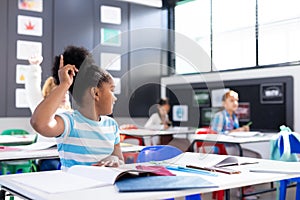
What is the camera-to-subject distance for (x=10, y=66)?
5.27m

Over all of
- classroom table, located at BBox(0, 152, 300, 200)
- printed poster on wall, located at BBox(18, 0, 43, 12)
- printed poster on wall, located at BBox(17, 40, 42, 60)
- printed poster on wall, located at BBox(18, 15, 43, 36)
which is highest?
printed poster on wall, located at BBox(18, 0, 43, 12)

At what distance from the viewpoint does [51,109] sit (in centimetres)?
124

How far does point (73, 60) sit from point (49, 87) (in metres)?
1.37

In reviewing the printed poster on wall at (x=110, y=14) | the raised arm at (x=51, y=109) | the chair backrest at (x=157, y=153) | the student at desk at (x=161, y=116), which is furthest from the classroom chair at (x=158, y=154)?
the printed poster on wall at (x=110, y=14)

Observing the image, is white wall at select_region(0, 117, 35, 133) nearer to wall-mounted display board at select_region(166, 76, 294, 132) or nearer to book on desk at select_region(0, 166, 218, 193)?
wall-mounted display board at select_region(166, 76, 294, 132)

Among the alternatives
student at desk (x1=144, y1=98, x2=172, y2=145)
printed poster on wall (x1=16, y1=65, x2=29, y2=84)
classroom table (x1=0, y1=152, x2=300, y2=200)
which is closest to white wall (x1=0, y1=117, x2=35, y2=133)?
printed poster on wall (x1=16, y1=65, x2=29, y2=84)

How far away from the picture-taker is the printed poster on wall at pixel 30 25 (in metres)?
5.35

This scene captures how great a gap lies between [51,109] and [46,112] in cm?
2

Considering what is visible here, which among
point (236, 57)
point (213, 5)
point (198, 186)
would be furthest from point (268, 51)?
point (198, 186)

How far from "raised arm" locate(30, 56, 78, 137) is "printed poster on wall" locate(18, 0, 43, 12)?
14.4 ft

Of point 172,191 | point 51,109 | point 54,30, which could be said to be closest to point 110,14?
point 54,30

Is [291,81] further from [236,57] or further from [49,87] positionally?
[49,87]

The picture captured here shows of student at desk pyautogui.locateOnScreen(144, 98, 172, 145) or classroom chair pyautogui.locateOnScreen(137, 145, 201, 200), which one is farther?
student at desk pyautogui.locateOnScreen(144, 98, 172, 145)

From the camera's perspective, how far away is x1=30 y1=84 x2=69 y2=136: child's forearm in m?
1.23
